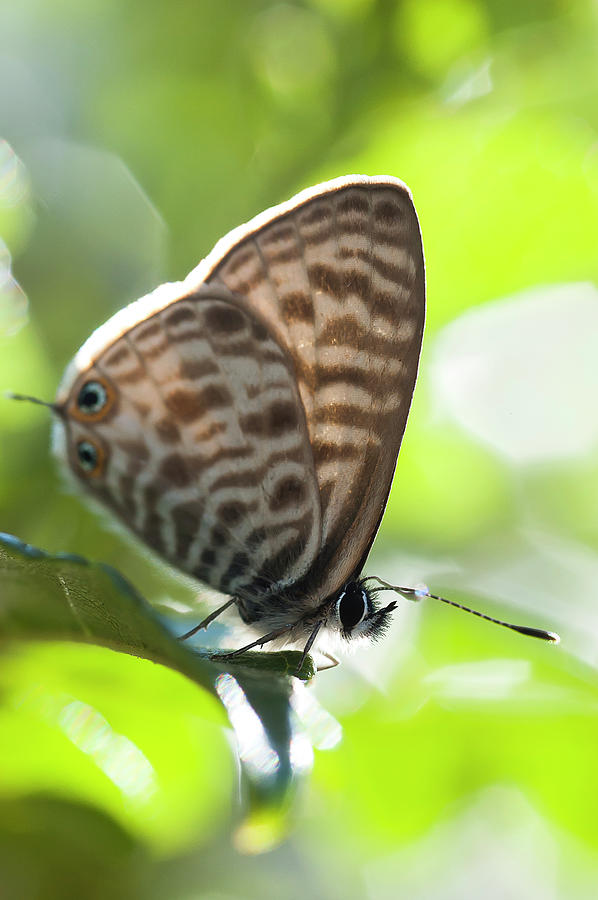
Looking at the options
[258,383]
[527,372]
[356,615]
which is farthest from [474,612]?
[527,372]

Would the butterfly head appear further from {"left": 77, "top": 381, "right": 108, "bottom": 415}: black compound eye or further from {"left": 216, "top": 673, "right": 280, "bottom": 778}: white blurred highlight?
{"left": 216, "top": 673, "right": 280, "bottom": 778}: white blurred highlight

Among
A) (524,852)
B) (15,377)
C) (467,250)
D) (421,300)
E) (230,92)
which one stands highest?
(230,92)

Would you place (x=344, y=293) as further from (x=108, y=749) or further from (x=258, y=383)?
(x=108, y=749)

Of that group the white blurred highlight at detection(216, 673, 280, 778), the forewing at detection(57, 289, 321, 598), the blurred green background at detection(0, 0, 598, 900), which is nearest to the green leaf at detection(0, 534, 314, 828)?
the white blurred highlight at detection(216, 673, 280, 778)

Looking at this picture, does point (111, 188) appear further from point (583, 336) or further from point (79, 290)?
point (583, 336)

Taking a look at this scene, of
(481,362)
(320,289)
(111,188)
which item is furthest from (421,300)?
(111,188)

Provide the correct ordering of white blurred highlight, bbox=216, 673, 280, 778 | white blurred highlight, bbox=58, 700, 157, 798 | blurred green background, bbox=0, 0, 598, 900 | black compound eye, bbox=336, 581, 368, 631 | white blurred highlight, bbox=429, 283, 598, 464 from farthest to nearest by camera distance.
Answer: white blurred highlight, bbox=429, 283, 598, 464
black compound eye, bbox=336, 581, 368, 631
blurred green background, bbox=0, 0, 598, 900
white blurred highlight, bbox=58, 700, 157, 798
white blurred highlight, bbox=216, 673, 280, 778
